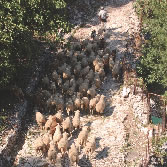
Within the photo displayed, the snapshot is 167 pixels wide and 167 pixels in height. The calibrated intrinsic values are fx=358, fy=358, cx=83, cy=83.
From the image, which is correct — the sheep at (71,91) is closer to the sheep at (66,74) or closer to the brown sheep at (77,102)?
the brown sheep at (77,102)

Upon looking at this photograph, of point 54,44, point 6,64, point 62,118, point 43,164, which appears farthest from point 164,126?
point 54,44

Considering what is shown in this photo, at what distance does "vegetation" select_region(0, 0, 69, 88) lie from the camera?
14734 mm

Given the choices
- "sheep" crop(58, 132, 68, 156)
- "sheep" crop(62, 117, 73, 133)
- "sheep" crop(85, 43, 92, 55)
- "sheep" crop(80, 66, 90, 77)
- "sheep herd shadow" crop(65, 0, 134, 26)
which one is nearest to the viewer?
"sheep" crop(58, 132, 68, 156)

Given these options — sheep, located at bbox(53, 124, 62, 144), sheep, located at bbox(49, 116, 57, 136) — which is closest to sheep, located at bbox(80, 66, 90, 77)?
sheep, located at bbox(49, 116, 57, 136)

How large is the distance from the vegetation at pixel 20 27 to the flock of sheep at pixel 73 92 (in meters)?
1.78

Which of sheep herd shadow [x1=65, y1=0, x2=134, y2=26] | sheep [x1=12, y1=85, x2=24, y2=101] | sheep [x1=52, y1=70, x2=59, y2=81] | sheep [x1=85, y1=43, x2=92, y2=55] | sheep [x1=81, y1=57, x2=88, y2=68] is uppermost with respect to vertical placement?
sheep herd shadow [x1=65, y1=0, x2=134, y2=26]

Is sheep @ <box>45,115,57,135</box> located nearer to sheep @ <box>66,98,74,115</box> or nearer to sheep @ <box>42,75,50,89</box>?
sheep @ <box>66,98,74,115</box>

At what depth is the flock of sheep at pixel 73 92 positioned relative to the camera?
13.9m

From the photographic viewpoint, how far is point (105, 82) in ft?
60.4

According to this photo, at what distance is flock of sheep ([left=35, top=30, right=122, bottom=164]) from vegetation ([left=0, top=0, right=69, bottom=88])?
5.84ft

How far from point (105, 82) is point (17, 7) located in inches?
237

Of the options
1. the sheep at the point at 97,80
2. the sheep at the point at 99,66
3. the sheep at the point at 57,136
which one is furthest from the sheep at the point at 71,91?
the sheep at the point at 57,136

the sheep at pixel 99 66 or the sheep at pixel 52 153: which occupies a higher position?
the sheep at pixel 99 66

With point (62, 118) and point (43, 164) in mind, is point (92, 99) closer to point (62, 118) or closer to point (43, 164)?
point (62, 118)
